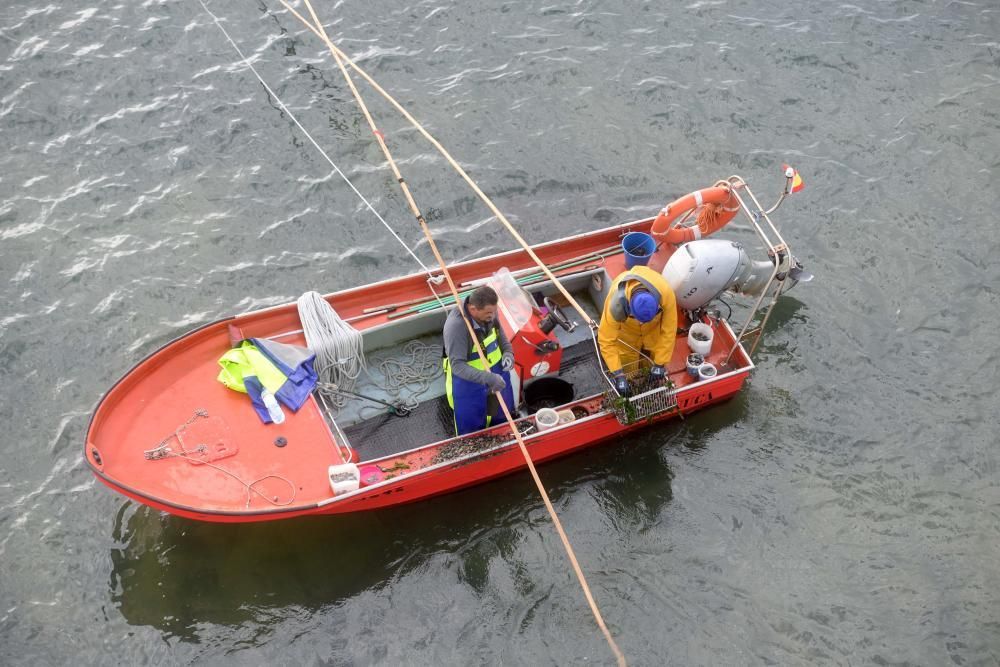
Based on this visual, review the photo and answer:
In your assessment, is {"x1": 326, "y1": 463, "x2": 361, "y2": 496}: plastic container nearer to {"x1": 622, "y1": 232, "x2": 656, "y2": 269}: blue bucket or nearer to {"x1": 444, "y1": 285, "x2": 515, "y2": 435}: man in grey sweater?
{"x1": 444, "y1": 285, "x2": 515, "y2": 435}: man in grey sweater

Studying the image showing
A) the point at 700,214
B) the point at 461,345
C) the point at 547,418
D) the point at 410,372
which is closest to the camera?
the point at 461,345

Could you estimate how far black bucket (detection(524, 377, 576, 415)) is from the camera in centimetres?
841

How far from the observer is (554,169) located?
37.7 feet

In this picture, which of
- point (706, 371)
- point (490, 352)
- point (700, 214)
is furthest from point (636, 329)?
point (700, 214)

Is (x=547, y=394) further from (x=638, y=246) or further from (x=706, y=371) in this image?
(x=638, y=246)

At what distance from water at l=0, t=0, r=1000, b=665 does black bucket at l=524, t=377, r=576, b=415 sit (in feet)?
2.20

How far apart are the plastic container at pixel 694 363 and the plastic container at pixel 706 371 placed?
4 centimetres

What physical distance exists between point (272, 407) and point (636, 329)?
3.62 meters

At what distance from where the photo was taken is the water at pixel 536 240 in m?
7.53

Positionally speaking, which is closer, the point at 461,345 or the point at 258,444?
the point at 461,345

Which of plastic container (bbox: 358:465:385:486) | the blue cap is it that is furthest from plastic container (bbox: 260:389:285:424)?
the blue cap

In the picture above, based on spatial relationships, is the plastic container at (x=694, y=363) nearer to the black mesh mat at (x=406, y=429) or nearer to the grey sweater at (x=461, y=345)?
the black mesh mat at (x=406, y=429)

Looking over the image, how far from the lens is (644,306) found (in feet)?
24.4

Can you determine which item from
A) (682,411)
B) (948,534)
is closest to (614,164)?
(682,411)
